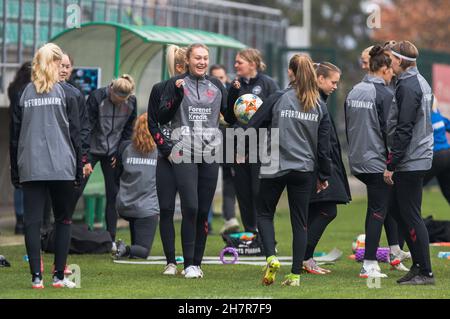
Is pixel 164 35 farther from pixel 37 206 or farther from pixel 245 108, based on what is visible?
pixel 37 206

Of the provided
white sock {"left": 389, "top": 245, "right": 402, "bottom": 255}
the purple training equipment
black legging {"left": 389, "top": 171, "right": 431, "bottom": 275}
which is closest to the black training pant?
the purple training equipment

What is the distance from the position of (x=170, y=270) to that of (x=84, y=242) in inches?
92.3

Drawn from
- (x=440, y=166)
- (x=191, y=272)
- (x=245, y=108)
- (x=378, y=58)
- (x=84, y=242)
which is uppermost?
(x=378, y=58)

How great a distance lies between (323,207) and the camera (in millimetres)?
11844

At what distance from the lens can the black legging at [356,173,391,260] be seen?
37.1 feet

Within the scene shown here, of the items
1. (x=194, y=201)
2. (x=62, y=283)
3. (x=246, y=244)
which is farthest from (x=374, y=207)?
(x=62, y=283)

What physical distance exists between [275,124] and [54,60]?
1.95 metres

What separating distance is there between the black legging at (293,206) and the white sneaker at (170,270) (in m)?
1.18

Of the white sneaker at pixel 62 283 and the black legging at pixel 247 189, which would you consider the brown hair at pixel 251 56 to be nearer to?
the black legging at pixel 247 189

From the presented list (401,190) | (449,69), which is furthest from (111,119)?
(449,69)

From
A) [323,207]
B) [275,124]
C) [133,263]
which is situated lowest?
[133,263]

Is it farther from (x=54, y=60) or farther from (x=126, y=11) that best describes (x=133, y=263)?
(x=126, y=11)

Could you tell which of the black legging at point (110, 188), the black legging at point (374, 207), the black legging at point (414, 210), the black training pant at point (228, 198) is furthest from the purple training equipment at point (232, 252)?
the black training pant at point (228, 198)

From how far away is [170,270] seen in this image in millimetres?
11609
